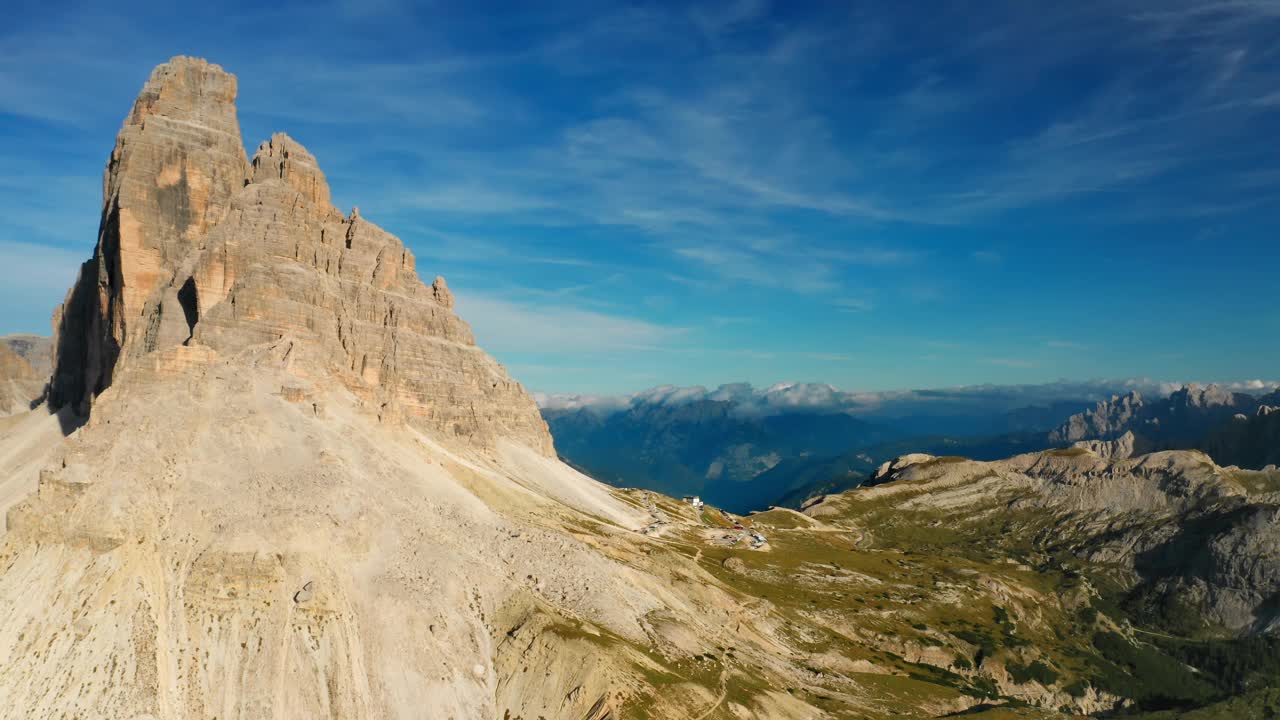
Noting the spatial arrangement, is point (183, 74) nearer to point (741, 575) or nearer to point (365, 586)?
point (365, 586)

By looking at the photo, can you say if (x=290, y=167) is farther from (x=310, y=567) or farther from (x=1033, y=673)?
(x=1033, y=673)

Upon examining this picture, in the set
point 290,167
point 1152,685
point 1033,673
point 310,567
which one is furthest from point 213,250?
point 1152,685

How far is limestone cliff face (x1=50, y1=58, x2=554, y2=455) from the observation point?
14988cm

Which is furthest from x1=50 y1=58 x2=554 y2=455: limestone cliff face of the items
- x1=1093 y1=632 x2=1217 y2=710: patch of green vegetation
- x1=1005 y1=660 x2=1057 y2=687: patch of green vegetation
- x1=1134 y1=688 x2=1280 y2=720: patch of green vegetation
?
x1=1134 y1=688 x2=1280 y2=720: patch of green vegetation

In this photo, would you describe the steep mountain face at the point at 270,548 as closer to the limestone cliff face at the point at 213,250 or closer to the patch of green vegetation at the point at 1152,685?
the limestone cliff face at the point at 213,250

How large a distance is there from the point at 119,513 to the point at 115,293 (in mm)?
100220

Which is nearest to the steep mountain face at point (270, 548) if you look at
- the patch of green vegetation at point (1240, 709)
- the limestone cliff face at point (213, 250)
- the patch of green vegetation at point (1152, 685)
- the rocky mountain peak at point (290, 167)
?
the limestone cliff face at point (213, 250)

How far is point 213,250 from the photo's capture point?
150 metres

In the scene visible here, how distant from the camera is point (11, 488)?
138125mm

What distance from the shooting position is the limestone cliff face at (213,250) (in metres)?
150

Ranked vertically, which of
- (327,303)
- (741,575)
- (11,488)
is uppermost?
(327,303)

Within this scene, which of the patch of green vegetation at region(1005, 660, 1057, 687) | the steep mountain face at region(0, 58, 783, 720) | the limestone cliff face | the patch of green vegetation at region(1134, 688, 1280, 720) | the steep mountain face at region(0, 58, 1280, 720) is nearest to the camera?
the steep mountain face at region(0, 58, 783, 720)

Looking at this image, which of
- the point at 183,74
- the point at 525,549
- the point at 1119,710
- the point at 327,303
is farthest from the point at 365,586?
the point at 1119,710

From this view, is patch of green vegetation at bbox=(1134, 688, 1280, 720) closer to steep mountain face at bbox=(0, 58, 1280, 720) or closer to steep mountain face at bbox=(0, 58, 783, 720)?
steep mountain face at bbox=(0, 58, 1280, 720)
